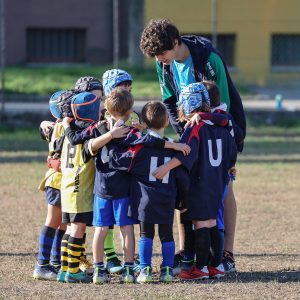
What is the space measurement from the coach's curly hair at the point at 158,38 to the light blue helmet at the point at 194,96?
1.14ft

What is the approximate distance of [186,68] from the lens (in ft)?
23.4

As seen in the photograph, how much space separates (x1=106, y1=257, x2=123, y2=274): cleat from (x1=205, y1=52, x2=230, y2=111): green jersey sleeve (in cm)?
144

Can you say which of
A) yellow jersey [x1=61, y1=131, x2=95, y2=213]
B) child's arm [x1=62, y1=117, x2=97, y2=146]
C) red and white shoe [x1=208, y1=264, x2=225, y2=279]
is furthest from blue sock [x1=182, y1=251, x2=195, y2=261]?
child's arm [x1=62, y1=117, x2=97, y2=146]

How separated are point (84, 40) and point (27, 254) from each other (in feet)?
67.7

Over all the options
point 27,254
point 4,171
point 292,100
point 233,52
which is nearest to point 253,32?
point 233,52

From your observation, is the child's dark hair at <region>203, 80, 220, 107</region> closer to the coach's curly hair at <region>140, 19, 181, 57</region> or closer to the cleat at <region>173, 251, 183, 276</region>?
the coach's curly hair at <region>140, 19, 181, 57</region>

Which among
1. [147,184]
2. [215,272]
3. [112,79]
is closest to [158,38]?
[112,79]

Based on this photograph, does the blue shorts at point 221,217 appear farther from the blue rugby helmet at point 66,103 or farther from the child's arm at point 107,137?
the blue rugby helmet at point 66,103

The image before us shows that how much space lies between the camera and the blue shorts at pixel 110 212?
260 inches

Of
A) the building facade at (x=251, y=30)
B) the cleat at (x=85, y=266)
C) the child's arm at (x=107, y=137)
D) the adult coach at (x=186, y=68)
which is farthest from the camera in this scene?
the building facade at (x=251, y=30)

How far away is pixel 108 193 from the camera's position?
21.6 feet

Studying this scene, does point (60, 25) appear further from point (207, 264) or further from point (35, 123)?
point (207, 264)

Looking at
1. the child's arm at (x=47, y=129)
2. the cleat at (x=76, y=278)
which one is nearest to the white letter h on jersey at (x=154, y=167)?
the cleat at (x=76, y=278)

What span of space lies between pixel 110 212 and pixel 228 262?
110cm
